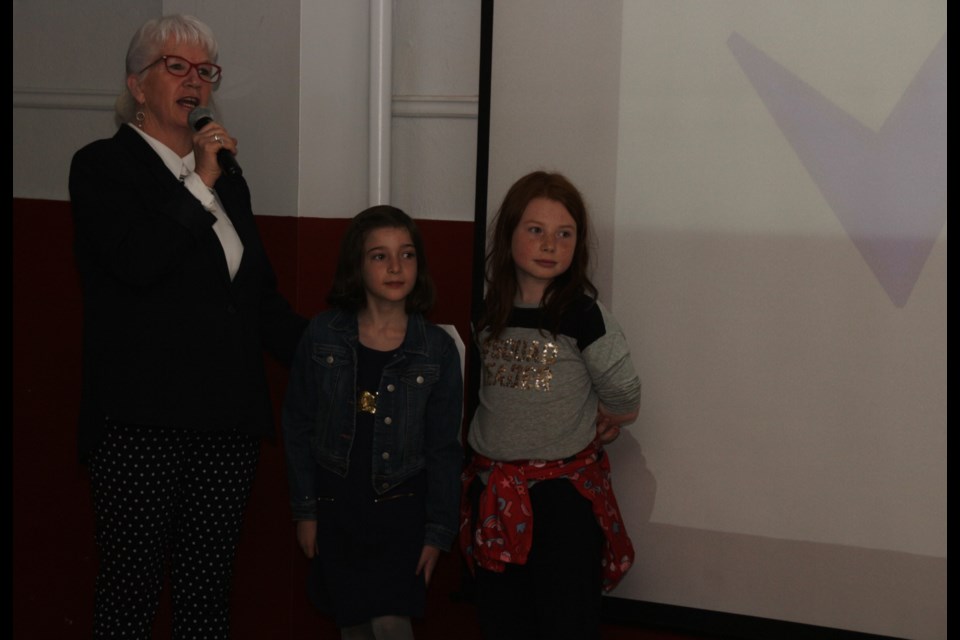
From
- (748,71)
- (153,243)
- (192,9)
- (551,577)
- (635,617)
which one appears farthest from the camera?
(192,9)

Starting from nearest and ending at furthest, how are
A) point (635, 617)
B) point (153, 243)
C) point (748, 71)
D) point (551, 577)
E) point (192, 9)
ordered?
point (153, 243), point (551, 577), point (748, 71), point (635, 617), point (192, 9)

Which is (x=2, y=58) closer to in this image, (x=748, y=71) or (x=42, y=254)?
(x=42, y=254)

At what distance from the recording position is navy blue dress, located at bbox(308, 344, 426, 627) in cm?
212

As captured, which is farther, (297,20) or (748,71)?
(297,20)

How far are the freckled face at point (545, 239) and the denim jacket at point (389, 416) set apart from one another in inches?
9.2

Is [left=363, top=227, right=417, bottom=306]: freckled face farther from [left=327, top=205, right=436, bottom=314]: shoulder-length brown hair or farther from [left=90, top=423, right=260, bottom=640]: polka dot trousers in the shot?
[left=90, top=423, right=260, bottom=640]: polka dot trousers

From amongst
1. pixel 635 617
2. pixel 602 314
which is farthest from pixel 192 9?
pixel 635 617

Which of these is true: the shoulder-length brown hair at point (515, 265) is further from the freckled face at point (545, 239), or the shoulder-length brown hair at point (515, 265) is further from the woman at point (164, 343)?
the woman at point (164, 343)

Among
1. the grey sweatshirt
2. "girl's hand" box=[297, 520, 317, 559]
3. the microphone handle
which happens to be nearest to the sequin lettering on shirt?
the grey sweatshirt

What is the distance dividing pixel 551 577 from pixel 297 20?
139 centimetres

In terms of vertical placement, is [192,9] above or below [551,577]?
above

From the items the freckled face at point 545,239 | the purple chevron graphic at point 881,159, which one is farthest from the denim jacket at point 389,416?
the purple chevron graphic at point 881,159

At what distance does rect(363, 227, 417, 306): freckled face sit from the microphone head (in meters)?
0.37

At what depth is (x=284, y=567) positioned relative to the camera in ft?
8.76
